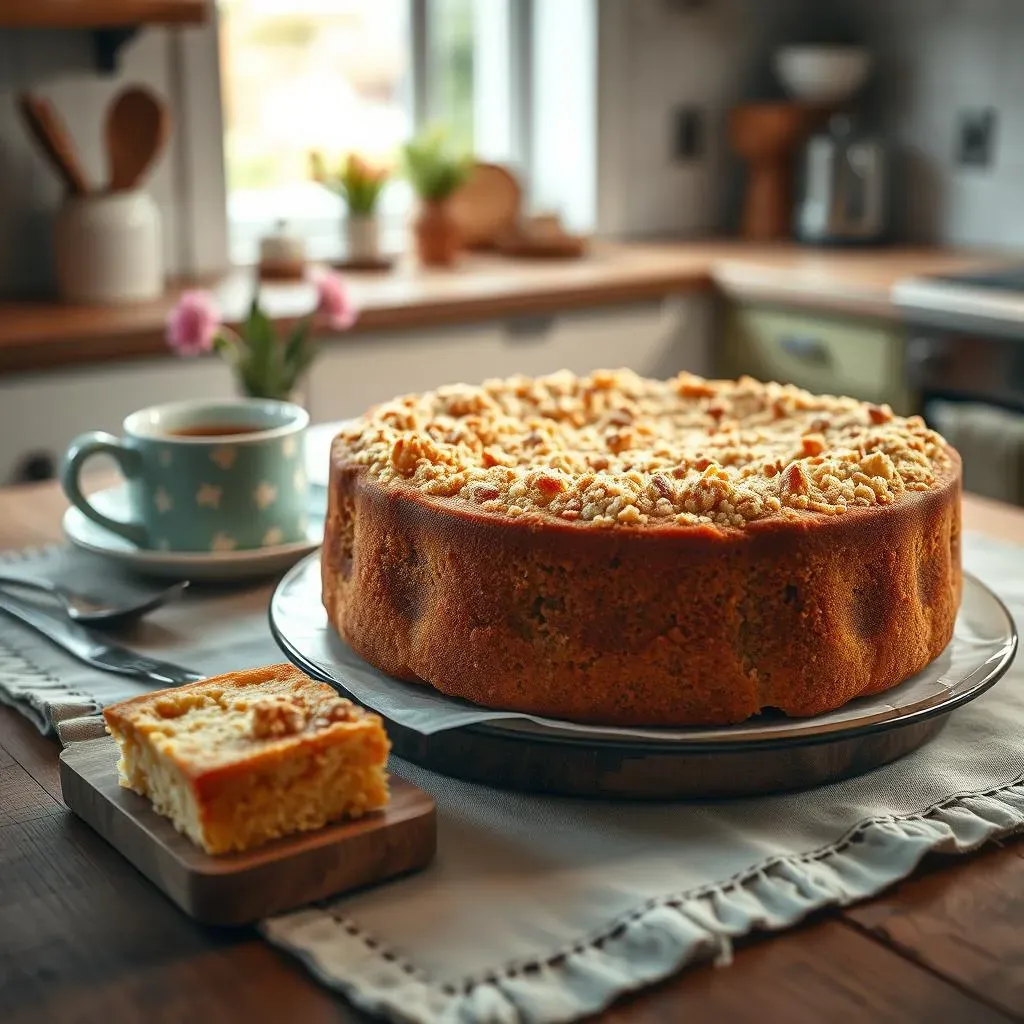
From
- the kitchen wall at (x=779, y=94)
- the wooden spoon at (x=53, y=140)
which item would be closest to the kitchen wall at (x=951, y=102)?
the kitchen wall at (x=779, y=94)

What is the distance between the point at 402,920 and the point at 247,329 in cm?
93

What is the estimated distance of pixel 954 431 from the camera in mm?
2309

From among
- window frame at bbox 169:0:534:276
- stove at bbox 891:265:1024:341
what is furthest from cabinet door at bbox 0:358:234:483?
stove at bbox 891:265:1024:341

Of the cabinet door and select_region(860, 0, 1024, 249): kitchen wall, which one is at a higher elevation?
select_region(860, 0, 1024, 249): kitchen wall

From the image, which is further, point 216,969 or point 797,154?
point 797,154

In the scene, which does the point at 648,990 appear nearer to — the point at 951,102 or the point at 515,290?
the point at 515,290

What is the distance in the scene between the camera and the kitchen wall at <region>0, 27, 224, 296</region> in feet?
8.52

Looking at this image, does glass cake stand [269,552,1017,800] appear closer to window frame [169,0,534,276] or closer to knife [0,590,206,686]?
knife [0,590,206,686]

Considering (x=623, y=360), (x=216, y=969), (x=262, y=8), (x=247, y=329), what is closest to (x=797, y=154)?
(x=623, y=360)

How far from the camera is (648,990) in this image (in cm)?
67

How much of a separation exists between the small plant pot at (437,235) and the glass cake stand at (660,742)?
2.14 metres

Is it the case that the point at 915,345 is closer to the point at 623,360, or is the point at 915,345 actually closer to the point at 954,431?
the point at 954,431

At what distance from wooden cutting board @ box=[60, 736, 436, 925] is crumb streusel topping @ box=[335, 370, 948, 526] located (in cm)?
21

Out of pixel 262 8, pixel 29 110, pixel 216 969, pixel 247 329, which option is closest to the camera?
pixel 216 969
